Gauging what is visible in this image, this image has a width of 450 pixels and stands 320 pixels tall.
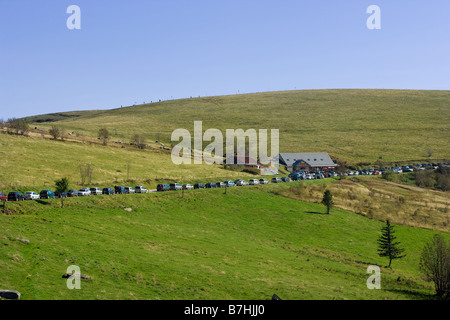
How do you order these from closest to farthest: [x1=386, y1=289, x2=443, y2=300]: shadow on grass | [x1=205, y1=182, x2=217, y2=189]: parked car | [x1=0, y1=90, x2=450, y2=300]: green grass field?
[x1=0, y1=90, x2=450, y2=300]: green grass field, [x1=386, y1=289, x2=443, y2=300]: shadow on grass, [x1=205, y1=182, x2=217, y2=189]: parked car

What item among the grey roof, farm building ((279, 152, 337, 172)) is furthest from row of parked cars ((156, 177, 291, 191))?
the grey roof

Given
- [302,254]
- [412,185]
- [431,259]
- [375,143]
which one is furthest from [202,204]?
[375,143]

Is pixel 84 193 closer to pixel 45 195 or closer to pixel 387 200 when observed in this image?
pixel 45 195

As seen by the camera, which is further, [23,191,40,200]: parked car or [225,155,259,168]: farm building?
[225,155,259,168]: farm building

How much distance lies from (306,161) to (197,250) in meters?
89.5

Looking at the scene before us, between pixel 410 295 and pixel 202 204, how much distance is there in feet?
115

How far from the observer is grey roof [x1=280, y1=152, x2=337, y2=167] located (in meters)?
127

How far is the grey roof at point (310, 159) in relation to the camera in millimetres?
127000

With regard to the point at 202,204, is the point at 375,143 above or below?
above

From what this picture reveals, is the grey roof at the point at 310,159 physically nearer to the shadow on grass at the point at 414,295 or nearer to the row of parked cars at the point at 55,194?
the row of parked cars at the point at 55,194

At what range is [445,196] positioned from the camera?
92438 mm

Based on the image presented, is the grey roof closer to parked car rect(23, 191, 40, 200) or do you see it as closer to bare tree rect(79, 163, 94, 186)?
bare tree rect(79, 163, 94, 186)
